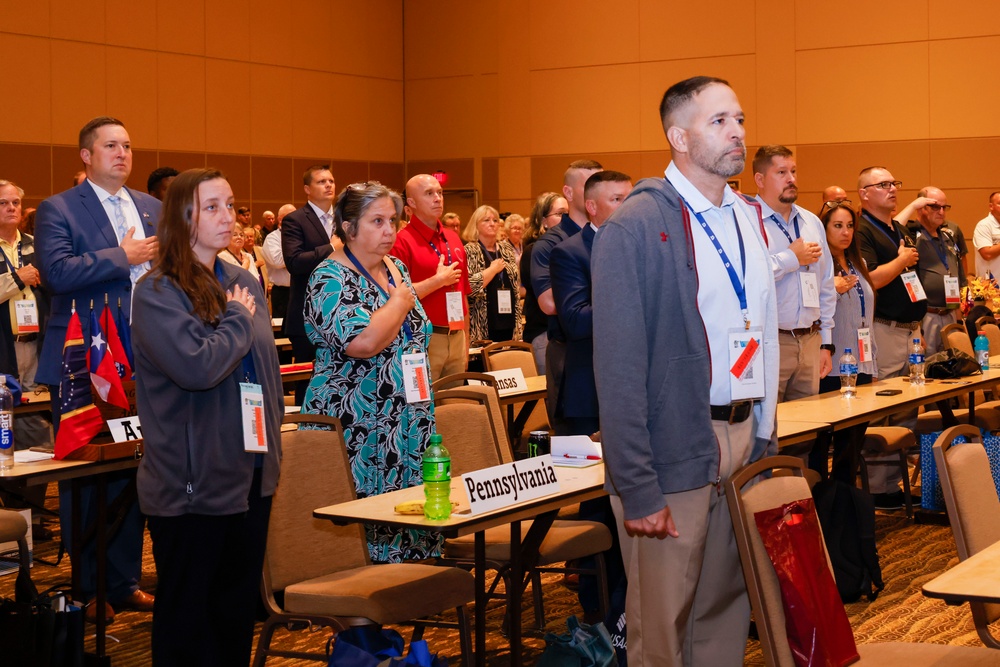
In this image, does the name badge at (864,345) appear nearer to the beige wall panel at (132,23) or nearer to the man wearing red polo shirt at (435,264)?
the man wearing red polo shirt at (435,264)

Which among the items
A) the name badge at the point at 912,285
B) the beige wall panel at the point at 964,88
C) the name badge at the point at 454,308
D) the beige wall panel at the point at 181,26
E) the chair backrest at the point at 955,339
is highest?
the beige wall panel at the point at 181,26

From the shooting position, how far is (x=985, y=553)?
2.51 metres

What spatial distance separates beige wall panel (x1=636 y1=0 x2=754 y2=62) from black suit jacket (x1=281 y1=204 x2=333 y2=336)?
8992mm

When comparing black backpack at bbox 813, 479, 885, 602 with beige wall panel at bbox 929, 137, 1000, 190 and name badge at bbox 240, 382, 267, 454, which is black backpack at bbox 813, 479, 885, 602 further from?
beige wall panel at bbox 929, 137, 1000, 190

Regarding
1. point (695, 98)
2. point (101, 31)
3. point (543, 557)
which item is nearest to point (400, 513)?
point (543, 557)

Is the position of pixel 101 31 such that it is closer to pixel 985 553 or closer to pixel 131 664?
pixel 131 664

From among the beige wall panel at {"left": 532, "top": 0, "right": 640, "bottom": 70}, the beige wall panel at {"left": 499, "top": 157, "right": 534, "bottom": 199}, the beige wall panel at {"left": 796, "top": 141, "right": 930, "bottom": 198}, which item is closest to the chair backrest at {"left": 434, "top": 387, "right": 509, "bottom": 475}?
the beige wall panel at {"left": 796, "top": 141, "right": 930, "bottom": 198}

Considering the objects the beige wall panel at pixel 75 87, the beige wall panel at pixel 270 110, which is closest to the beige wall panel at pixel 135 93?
the beige wall panel at pixel 75 87

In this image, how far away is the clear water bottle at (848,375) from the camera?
17.9ft

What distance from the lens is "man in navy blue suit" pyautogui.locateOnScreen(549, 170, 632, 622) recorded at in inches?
174

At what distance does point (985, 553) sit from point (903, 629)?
2063 millimetres

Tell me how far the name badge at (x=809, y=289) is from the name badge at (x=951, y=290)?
284 centimetres

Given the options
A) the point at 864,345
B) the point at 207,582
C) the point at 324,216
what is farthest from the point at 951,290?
the point at 207,582

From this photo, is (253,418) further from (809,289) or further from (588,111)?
Answer: (588,111)
